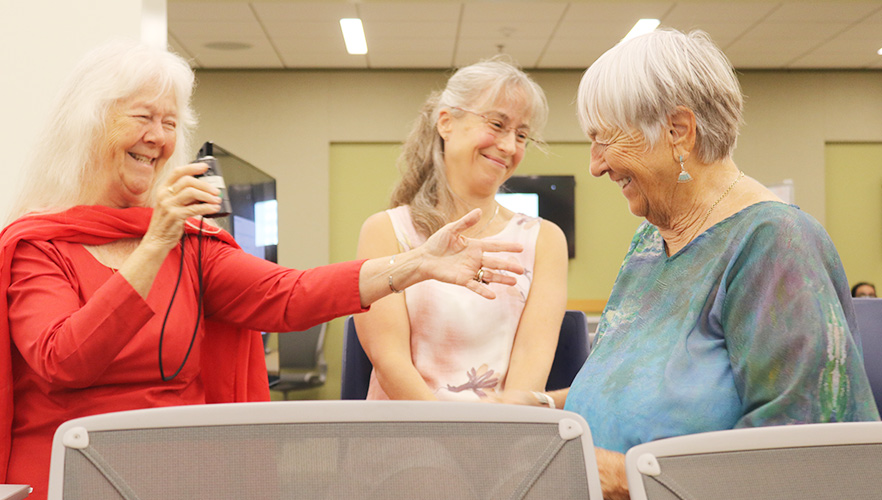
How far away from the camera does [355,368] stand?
196 centimetres

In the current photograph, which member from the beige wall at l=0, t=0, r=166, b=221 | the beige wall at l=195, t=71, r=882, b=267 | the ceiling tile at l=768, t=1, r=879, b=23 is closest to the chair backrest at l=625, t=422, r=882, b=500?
the beige wall at l=0, t=0, r=166, b=221

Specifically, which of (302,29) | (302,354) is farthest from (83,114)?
(302,29)

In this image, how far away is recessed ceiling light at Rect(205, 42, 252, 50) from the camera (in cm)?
634

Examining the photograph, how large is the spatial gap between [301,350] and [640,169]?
4.94 meters

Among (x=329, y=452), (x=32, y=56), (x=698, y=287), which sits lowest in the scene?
(x=329, y=452)

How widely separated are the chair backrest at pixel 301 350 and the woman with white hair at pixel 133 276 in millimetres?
4197

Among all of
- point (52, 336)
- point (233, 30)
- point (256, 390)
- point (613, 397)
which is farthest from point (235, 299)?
point (233, 30)

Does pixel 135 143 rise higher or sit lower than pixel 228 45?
lower

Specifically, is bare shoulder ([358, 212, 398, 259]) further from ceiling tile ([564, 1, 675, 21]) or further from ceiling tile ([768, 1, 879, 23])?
ceiling tile ([768, 1, 879, 23])

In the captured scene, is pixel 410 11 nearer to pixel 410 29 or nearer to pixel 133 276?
pixel 410 29

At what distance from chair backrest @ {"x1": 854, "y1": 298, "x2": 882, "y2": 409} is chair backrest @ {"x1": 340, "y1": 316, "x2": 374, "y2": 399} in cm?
123

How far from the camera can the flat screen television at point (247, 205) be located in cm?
283

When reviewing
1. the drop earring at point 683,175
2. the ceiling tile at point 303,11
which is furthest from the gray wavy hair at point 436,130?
the ceiling tile at point 303,11

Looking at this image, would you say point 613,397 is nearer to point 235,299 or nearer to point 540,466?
point 540,466
